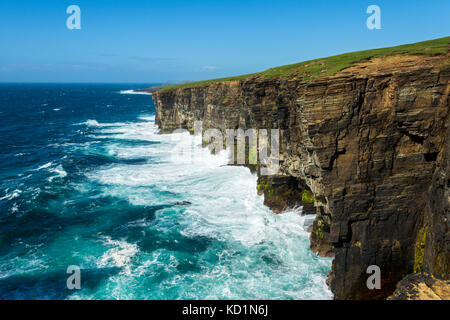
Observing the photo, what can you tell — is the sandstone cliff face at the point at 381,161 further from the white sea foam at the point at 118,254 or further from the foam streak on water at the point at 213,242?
Answer: the white sea foam at the point at 118,254

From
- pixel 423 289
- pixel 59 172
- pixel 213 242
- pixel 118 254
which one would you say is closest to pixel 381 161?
pixel 423 289

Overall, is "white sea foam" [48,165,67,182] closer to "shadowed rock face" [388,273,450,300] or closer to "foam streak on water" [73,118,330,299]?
"foam streak on water" [73,118,330,299]

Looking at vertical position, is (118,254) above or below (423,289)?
below

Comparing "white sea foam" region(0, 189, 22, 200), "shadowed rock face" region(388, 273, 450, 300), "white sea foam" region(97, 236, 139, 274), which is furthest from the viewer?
"white sea foam" region(0, 189, 22, 200)

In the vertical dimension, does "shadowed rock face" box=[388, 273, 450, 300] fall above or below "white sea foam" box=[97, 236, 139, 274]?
above

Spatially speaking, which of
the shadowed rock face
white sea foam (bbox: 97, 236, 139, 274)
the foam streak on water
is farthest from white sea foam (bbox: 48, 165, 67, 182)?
the shadowed rock face

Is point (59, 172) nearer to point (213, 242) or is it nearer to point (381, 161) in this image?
point (213, 242)

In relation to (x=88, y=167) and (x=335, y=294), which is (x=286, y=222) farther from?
(x=88, y=167)

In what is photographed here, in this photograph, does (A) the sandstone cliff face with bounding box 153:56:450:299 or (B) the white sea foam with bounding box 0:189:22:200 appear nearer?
(A) the sandstone cliff face with bounding box 153:56:450:299
